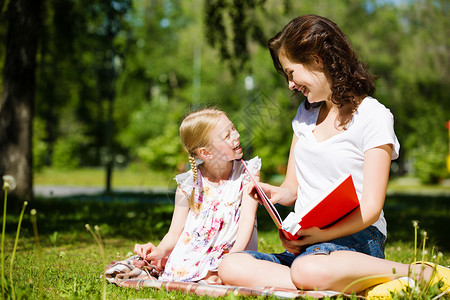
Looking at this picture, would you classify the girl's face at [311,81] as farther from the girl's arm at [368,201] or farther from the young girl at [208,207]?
the young girl at [208,207]

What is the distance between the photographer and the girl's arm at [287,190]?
9.39 feet


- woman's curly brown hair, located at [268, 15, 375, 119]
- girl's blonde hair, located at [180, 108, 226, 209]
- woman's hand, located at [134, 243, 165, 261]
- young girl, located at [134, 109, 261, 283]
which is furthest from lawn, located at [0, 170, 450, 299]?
woman's curly brown hair, located at [268, 15, 375, 119]

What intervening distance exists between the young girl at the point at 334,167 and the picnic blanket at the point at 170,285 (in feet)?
0.33

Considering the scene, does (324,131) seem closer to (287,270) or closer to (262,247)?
(287,270)

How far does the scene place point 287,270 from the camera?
2.68 metres

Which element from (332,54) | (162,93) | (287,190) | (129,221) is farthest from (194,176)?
(162,93)

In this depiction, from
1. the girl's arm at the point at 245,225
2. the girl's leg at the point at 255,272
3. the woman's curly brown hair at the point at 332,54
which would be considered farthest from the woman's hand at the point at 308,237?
the woman's curly brown hair at the point at 332,54

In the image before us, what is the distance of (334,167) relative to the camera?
265 cm

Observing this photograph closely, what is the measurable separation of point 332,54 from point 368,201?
2.43ft

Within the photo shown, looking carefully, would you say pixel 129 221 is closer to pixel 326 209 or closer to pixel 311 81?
pixel 311 81

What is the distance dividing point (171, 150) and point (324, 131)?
17.7 meters

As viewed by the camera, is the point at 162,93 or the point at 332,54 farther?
the point at 162,93

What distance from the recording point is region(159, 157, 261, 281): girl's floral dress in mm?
3104

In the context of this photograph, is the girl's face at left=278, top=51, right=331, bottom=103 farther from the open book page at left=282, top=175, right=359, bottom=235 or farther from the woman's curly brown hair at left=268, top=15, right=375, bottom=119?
the open book page at left=282, top=175, right=359, bottom=235
